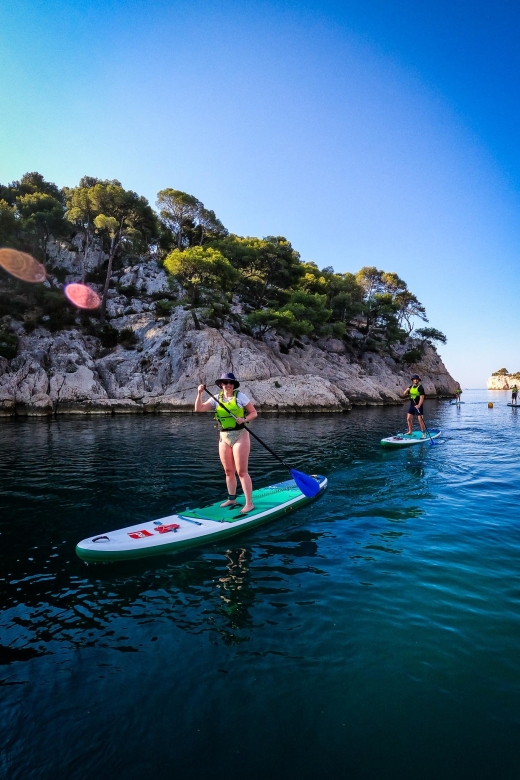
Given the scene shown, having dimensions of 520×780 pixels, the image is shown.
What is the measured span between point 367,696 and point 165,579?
3.39 metres

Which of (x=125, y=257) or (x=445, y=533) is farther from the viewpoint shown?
(x=125, y=257)

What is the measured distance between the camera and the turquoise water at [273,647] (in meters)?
3.16

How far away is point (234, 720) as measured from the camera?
3445 mm

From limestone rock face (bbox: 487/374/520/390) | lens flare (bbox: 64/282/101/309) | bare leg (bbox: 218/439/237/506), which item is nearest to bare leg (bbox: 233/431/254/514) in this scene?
bare leg (bbox: 218/439/237/506)

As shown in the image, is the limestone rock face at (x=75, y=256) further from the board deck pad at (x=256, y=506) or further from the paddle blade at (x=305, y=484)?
the paddle blade at (x=305, y=484)

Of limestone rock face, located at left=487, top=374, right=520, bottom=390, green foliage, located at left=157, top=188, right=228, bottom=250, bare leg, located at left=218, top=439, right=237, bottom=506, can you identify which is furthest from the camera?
limestone rock face, located at left=487, top=374, right=520, bottom=390

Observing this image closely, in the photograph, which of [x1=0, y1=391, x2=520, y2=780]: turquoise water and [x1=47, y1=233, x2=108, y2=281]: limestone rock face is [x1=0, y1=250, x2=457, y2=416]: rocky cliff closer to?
[x1=47, y1=233, x2=108, y2=281]: limestone rock face

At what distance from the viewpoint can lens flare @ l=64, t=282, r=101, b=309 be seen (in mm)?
45281

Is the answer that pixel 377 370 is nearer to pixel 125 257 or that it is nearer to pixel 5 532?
pixel 125 257

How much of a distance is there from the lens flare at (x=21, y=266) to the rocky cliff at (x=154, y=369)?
226 inches

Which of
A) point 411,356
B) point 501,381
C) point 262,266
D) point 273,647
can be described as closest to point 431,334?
point 411,356

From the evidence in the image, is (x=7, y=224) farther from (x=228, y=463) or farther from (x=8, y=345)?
(x=228, y=463)

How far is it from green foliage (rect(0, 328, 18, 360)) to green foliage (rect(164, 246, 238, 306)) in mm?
15596

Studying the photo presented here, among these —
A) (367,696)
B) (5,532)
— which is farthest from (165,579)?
(5,532)
